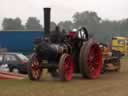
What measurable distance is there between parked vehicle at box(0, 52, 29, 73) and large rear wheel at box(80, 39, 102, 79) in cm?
630

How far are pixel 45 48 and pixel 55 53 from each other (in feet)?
1.11

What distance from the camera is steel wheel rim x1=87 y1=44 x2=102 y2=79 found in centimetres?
1612

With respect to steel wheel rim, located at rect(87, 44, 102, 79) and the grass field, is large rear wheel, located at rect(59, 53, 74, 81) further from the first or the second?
steel wheel rim, located at rect(87, 44, 102, 79)

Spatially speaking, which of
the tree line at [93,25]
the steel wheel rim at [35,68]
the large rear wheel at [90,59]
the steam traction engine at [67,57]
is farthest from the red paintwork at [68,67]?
the tree line at [93,25]

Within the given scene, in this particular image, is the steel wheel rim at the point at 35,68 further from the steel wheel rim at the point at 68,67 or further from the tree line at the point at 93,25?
the tree line at the point at 93,25

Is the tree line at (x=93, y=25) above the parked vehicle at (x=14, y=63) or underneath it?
above

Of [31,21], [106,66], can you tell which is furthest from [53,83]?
[31,21]

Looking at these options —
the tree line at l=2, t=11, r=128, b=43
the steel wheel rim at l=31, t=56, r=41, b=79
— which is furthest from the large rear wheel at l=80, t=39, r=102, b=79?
the tree line at l=2, t=11, r=128, b=43

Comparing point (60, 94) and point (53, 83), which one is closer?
point (60, 94)

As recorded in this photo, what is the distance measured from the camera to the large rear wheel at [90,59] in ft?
51.3

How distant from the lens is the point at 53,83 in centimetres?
1400

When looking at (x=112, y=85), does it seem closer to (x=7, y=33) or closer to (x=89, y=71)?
(x=89, y=71)

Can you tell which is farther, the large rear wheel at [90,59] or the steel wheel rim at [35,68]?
the large rear wheel at [90,59]

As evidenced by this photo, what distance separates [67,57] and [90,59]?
1.59 meters
